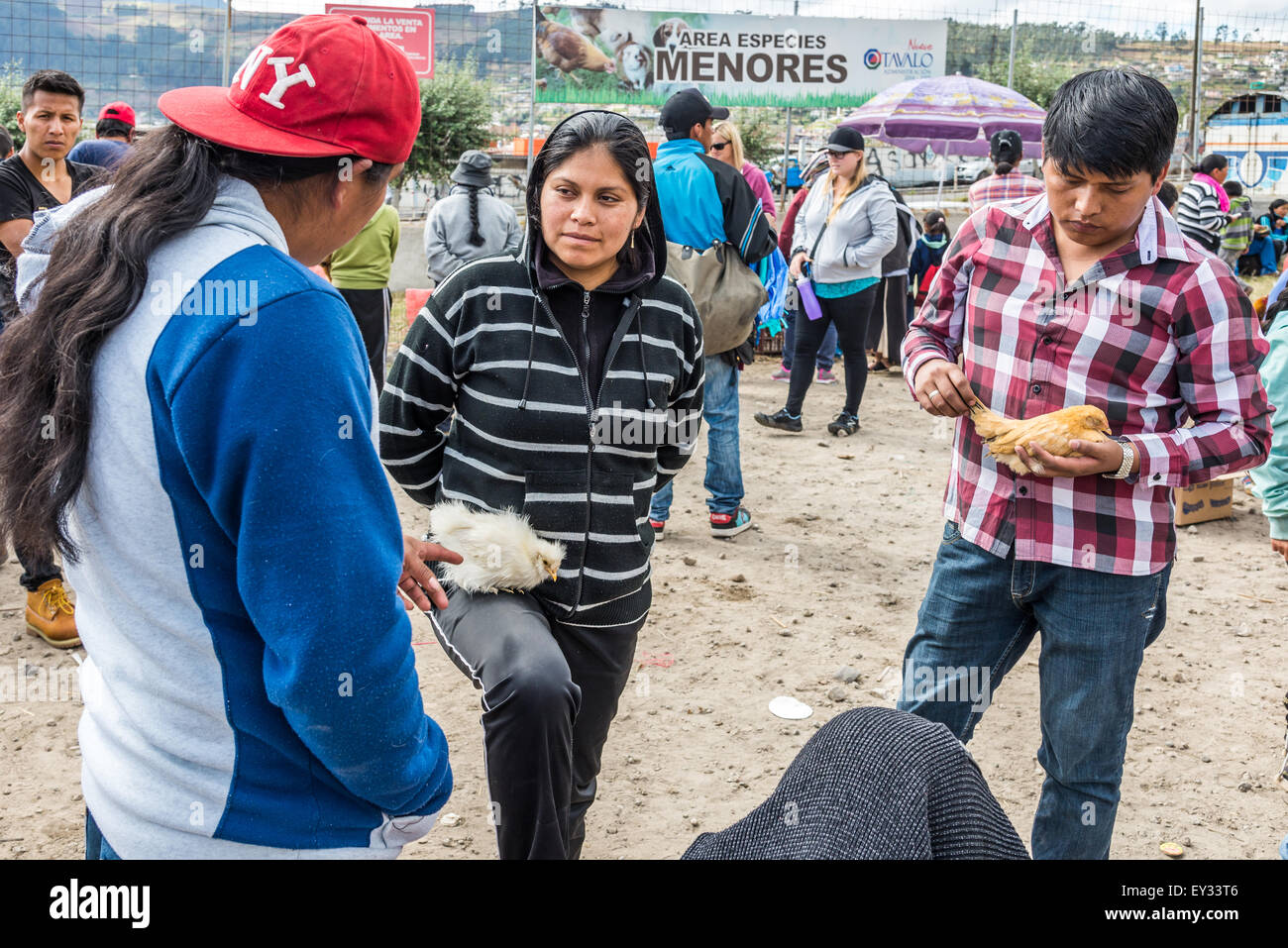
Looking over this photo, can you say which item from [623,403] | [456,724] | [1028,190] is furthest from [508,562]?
[1028,190]

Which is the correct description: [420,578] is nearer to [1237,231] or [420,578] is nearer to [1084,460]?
[1084,460]

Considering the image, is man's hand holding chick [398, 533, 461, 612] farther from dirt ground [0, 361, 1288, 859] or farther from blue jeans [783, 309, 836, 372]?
blue jeans [783, 309, 836, 372]

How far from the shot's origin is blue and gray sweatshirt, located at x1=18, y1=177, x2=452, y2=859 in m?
1.22

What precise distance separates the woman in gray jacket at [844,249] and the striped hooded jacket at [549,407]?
5.13 metres

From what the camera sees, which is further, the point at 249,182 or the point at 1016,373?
the point at 1016,373

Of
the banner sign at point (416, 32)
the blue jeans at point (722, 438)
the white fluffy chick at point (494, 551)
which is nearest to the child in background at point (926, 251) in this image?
the blue jeans at point (722, 438)

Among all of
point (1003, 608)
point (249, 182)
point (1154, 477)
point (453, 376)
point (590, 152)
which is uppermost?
point (590, 152)

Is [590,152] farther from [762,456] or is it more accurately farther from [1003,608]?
[762,456]

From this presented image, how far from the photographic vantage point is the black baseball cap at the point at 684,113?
537cm

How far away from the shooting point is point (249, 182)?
138 centimetres

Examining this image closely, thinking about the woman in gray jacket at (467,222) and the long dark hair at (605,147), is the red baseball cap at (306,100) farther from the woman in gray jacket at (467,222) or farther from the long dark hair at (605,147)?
the woman in gray jacket at (467,222)

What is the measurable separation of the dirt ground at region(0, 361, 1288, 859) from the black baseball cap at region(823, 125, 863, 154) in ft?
8.61

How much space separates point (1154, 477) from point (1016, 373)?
390mm

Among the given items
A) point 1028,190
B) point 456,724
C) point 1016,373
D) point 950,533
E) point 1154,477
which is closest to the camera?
point 1154,477
